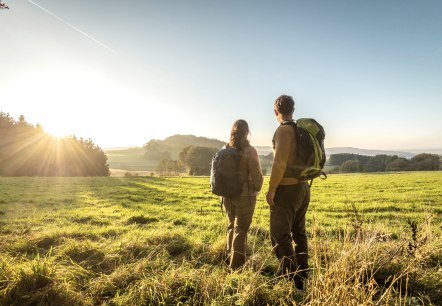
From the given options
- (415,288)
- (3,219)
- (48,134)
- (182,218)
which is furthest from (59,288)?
(48,134)

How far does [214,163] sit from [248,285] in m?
2.23

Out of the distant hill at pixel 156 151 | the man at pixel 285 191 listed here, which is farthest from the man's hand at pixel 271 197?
the distant hill at pixel 156 151

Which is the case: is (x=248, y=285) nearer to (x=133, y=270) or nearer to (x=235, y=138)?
(x=133, y=270)

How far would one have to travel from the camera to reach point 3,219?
34.1 ft

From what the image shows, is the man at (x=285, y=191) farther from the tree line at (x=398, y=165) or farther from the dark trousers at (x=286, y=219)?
the tree line at (x=398, y=165)

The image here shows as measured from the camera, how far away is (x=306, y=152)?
4.25 m

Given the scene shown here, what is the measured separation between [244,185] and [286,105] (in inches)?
63.2

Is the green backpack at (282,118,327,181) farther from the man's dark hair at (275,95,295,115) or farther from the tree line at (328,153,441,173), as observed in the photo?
the tree line at (328,153,441,173)

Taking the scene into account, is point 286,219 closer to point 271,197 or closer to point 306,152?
point 271,197

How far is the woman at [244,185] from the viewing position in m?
5.08

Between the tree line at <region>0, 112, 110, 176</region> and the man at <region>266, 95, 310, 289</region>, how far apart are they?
60.5 m

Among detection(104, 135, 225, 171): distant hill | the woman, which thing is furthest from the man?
detection(104, 135, 225, 171): distant hill

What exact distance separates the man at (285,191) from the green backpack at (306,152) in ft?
0.20

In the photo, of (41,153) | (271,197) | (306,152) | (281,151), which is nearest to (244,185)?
(271,197)
